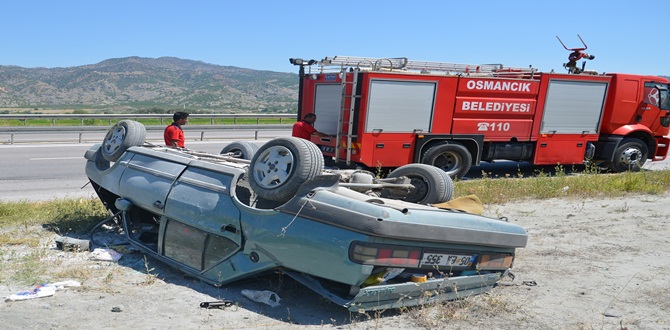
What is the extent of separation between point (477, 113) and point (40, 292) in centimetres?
978

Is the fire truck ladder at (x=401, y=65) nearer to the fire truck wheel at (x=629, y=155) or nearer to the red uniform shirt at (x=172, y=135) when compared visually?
the fire truck wheel at (x=629, y=155)

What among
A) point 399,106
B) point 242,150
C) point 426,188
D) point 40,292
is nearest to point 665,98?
point 399,106

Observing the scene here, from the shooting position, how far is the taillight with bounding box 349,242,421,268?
13.0 ft

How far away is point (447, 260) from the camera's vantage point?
14.4 feet

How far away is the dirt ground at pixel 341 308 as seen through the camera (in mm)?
4105

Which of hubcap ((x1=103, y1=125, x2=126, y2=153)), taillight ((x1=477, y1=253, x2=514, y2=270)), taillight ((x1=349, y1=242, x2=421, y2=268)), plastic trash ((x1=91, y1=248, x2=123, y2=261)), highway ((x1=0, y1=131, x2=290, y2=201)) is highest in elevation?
hubcap ((x1=103, y1=125, x2=126, y2=153))

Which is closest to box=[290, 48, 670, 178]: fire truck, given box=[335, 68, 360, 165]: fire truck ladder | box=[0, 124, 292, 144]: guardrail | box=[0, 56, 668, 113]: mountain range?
box=[335, 68, 360, 165]: fire truck ladder

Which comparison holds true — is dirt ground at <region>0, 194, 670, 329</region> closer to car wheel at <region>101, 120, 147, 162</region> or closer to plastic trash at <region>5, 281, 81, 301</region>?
plastic trash at <region>5, 281, 81, 301</region>

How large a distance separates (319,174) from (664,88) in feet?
41.9

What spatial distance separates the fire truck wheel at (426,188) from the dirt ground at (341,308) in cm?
100

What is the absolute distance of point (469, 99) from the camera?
483 inches

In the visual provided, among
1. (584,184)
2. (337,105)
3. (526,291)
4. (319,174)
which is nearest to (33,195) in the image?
(337,105)

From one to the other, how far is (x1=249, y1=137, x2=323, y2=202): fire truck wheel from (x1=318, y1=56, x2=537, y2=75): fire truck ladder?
6.97 meters

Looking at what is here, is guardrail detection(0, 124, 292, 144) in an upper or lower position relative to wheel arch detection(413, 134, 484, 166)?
lower
